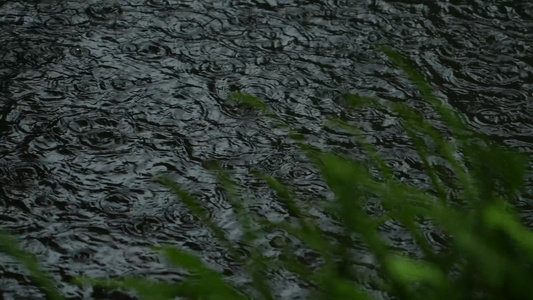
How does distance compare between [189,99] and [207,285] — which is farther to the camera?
[189,99]

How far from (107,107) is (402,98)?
75 cm

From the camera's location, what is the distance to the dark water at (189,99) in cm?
154

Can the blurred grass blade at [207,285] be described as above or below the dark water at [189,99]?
above

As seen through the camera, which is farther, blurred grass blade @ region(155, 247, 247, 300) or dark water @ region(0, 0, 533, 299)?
dark water @ region(0, 0, 533, 299)

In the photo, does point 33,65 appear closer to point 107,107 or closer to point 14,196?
point 107,107

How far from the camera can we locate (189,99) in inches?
75.4

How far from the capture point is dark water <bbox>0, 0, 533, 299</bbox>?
1.54 metres

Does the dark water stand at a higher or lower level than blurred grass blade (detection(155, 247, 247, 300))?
lower

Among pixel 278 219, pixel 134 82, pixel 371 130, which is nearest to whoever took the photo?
pixel 278 219

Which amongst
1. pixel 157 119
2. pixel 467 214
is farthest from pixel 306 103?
pixel 467 214

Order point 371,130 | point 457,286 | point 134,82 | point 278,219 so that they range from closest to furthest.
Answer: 1. point 457,286
2. point 278,219
3. point 371,130
4. point 134,82

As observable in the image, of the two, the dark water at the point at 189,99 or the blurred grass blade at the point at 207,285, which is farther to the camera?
the dark water at the point at 189,99

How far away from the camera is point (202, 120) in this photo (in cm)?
185

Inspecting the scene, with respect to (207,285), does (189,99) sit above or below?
below
